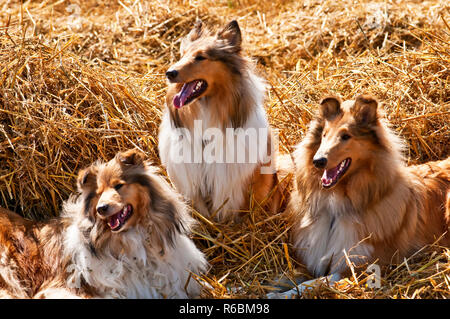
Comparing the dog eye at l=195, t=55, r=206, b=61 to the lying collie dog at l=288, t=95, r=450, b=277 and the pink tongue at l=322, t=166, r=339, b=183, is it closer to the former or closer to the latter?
the lying collie dog at l=288, t=95, r=450, b=277

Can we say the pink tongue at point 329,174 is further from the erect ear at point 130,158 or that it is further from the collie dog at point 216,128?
the erect ear at point 130,158

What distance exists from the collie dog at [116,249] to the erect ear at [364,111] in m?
1.56

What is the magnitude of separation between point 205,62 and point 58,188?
1.93 metres

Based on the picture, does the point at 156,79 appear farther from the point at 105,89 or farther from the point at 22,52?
the point at 22,52

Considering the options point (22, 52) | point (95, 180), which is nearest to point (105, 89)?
point (22, 52)

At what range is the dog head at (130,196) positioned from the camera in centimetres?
479

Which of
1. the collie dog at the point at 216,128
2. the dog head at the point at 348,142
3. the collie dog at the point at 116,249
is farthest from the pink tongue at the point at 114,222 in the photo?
the dog head at the point at 348,142

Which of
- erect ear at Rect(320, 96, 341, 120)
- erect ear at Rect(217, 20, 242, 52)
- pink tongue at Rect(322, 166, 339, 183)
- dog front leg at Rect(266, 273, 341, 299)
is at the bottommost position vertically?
dog front leg at Rect(266, 273, 341, 299)

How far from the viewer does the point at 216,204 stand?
599 cm

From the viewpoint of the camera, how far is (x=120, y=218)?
479 cm

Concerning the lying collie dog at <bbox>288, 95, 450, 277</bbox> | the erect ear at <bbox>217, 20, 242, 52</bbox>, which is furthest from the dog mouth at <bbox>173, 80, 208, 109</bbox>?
the lying collie dog at <bbox>288, 95, 450, 277</bbox>

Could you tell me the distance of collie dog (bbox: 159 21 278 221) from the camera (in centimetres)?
557

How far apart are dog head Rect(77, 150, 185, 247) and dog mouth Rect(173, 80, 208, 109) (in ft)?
2.64

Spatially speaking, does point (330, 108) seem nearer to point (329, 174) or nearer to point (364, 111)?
Result: point (364, 111)
